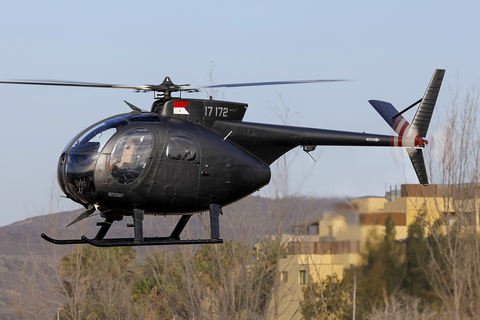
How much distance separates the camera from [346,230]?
20719 mm

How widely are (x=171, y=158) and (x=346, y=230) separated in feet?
42.6

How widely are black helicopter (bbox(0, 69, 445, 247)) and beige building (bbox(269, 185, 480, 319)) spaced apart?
34.3ft

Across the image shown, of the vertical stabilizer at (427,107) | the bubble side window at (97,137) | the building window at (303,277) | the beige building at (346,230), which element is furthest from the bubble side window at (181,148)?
the building window at (303,277)

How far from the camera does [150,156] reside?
8.67 m

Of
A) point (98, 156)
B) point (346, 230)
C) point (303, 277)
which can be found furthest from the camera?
point (303, 277)

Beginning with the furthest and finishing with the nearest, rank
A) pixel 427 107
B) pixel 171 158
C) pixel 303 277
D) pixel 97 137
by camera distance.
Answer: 1. pixel 303 277
2. pixel 427 107
3. pixel 171 158
4. pixel 97 137

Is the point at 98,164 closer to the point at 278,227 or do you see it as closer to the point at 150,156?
the point at 150,156

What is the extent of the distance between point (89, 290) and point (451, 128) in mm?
21343

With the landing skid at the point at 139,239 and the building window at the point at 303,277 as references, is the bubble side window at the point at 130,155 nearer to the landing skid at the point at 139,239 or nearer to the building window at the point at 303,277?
the landing skid at the point at 139,239

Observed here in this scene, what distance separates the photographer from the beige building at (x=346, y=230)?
68.1 ft

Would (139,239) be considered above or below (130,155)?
below

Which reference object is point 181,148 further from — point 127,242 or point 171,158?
point 127,242

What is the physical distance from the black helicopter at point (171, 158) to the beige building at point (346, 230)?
10.5 m

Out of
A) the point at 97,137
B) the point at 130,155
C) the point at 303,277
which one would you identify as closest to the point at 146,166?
the point at 130,155
